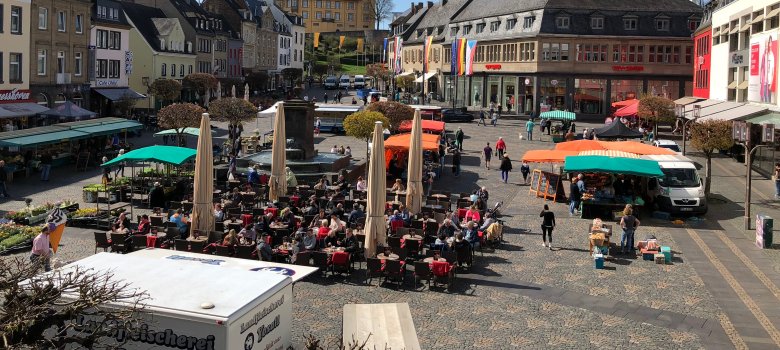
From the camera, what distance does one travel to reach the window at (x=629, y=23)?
251 feet

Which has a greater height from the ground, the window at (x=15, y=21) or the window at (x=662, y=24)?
the window at (x=662, y=24)

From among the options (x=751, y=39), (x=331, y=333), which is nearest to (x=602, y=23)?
(x=751, y=39)

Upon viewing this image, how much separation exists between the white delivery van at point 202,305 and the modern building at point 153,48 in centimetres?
5950

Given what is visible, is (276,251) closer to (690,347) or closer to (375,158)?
(375,158)

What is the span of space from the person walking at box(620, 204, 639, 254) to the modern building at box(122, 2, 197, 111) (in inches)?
2075

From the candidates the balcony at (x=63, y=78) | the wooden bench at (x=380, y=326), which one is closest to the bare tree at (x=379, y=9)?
the balcony at (x=63, y=78)

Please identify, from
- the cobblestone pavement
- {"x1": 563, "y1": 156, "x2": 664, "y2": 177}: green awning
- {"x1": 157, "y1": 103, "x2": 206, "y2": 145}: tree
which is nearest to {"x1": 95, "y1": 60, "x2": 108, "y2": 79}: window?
{"x1": 157, "y1": 103, "x2": 206, "y2": 145}: tree

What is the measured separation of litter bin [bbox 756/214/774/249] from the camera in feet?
76.7

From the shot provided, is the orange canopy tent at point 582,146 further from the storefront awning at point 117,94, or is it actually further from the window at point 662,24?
the window at point 662,24

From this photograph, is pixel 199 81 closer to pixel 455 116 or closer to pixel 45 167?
pixel 455 116

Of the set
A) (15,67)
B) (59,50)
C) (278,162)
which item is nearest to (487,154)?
(278,162)

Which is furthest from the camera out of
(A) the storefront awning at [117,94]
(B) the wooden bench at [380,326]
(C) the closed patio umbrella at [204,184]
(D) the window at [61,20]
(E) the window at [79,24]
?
(A) the storefront awning at [117,94]

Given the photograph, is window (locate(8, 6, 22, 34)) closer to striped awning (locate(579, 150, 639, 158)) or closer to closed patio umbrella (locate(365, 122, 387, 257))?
striped awning (locate(579, 150, 639, 158))

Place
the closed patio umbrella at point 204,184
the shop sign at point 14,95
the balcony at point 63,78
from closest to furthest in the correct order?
the closed patio umbrella at point 204,184 < the shop sign at point 14,95 < the balcony at point 63,78
